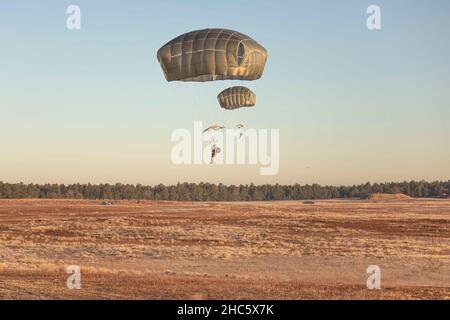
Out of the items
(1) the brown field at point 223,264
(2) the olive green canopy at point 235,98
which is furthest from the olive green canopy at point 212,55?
(2) the olive green canopy at point 235,98

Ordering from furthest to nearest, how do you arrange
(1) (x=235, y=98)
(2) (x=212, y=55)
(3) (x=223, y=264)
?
(1) (x=235, y=98), (2) (x=212, y=55), (3) (x=223, y=264)

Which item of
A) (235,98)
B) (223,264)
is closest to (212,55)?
(223,264)

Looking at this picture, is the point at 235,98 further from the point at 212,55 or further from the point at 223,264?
the point at 223,264

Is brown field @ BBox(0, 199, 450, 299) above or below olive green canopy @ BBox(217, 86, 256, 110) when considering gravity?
below

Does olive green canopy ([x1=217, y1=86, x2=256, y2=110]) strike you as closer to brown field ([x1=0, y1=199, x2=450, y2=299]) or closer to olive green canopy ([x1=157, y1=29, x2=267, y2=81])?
brown field ([x1=0, y1=199, x2=450, y2=299])

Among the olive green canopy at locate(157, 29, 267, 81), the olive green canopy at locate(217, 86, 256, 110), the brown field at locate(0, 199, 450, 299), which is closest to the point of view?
the brown field at locate(0, 199, 450, 299)

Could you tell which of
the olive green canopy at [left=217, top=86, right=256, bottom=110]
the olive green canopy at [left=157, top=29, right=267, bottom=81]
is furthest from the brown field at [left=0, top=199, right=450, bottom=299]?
the olive green canopy at [left=217, top=86, right=256, bottom=110]
